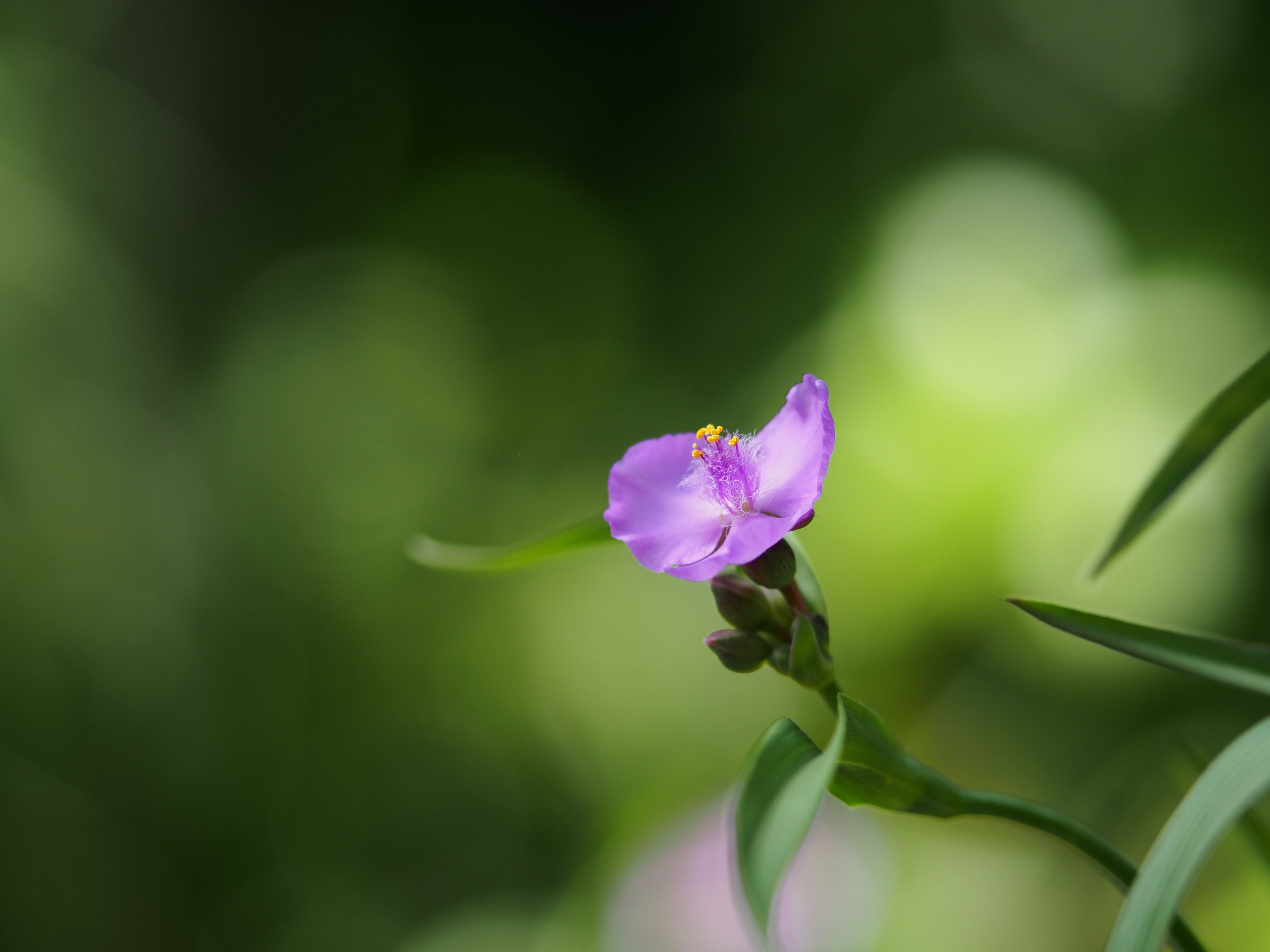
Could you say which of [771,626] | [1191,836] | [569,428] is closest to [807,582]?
[771,626]

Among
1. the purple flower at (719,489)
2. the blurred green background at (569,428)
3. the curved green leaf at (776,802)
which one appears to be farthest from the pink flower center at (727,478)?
the blurred green background at (569,428)

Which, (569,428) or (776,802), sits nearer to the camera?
(776,802)

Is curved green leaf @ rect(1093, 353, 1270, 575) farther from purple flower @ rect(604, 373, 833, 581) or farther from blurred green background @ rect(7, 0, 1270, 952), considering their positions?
blurred green background @ rect(7, 0, 1270, 952)

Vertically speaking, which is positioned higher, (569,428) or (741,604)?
(741,604)

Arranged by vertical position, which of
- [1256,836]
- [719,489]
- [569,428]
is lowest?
[569,428]

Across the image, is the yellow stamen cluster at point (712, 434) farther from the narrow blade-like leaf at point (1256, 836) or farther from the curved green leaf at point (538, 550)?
the narrow blade-like leaf at point (1256, 836)

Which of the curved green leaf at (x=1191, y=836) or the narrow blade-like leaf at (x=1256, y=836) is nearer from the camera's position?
the curved green leaf at (x=1191, y=836)

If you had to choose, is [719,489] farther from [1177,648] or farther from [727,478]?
[1177,648]
